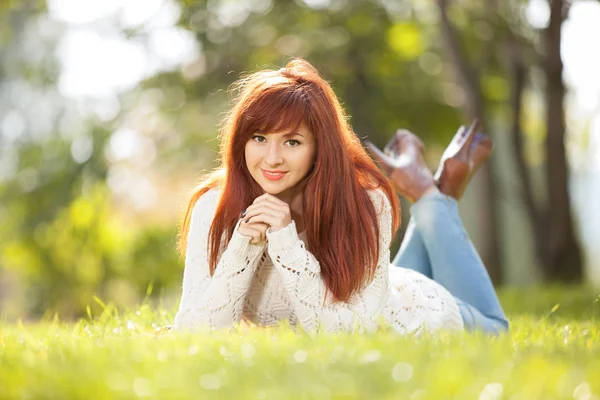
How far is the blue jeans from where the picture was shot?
141 inches

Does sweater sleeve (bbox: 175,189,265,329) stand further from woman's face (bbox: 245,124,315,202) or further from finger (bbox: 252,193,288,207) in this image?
woman's face (bbox: 245,124,315,202)

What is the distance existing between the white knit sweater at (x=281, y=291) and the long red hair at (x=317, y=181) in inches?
2.3

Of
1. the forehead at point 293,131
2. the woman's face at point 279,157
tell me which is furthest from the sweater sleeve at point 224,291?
the forehead at point 293,131

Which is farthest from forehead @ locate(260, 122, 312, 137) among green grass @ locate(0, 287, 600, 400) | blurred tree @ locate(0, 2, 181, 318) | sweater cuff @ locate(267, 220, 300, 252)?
blurred tree @ locate(0, 2, 181, 318)

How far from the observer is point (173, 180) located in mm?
13688

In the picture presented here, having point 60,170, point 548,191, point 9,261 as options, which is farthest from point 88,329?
point 9,261

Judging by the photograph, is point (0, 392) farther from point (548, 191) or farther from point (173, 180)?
point (173, 180)

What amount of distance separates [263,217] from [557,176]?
5.71 m

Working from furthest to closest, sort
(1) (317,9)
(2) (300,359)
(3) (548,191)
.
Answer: (1) (317,9), (3) (548,191), (2) (300,359)

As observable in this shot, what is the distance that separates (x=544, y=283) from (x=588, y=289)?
1.32m

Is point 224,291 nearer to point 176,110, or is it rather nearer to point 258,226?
point 258,226

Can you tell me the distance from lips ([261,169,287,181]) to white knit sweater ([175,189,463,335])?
214mm

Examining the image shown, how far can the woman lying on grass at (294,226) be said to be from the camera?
2.85m

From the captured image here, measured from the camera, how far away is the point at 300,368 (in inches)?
72.3
